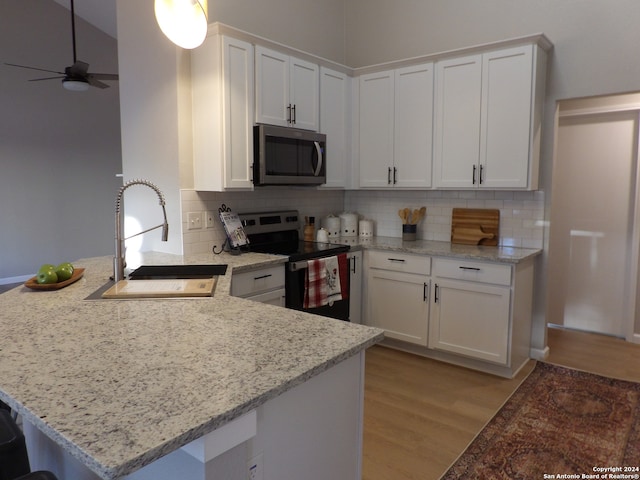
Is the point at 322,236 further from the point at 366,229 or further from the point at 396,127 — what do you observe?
the point at 396,127

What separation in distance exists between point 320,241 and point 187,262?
1.32 m

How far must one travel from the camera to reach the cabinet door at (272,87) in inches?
126

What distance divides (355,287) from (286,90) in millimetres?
1632

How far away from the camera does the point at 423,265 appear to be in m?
3.51

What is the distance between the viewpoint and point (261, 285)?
295cm

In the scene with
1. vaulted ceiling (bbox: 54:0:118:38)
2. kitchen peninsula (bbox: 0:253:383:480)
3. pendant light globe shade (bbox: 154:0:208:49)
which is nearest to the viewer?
kitchen peninsula (bbox: 0:253:383:480)

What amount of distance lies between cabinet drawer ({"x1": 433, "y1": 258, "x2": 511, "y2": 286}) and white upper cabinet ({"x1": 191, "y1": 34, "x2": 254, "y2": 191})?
1.53 metres

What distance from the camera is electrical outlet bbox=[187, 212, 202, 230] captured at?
125 inches

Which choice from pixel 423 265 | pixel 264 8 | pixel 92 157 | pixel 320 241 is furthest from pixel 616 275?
pixel 92 157

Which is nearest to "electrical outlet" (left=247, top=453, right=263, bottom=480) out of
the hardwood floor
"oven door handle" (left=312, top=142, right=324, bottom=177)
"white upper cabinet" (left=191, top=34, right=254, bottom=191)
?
the hardwood floor

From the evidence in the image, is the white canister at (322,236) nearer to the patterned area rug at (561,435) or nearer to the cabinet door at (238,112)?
the cabinet door at (238,112)

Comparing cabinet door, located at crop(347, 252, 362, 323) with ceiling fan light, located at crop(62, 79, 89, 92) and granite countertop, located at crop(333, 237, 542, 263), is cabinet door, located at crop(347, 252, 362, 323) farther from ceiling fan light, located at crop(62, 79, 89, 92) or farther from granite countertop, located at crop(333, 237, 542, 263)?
ceiling fan light, located at crop(62, 79, 89, 92)

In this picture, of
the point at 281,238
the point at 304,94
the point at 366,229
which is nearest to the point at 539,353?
the point at 366,229

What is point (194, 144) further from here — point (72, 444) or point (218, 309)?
point (72, 444)
